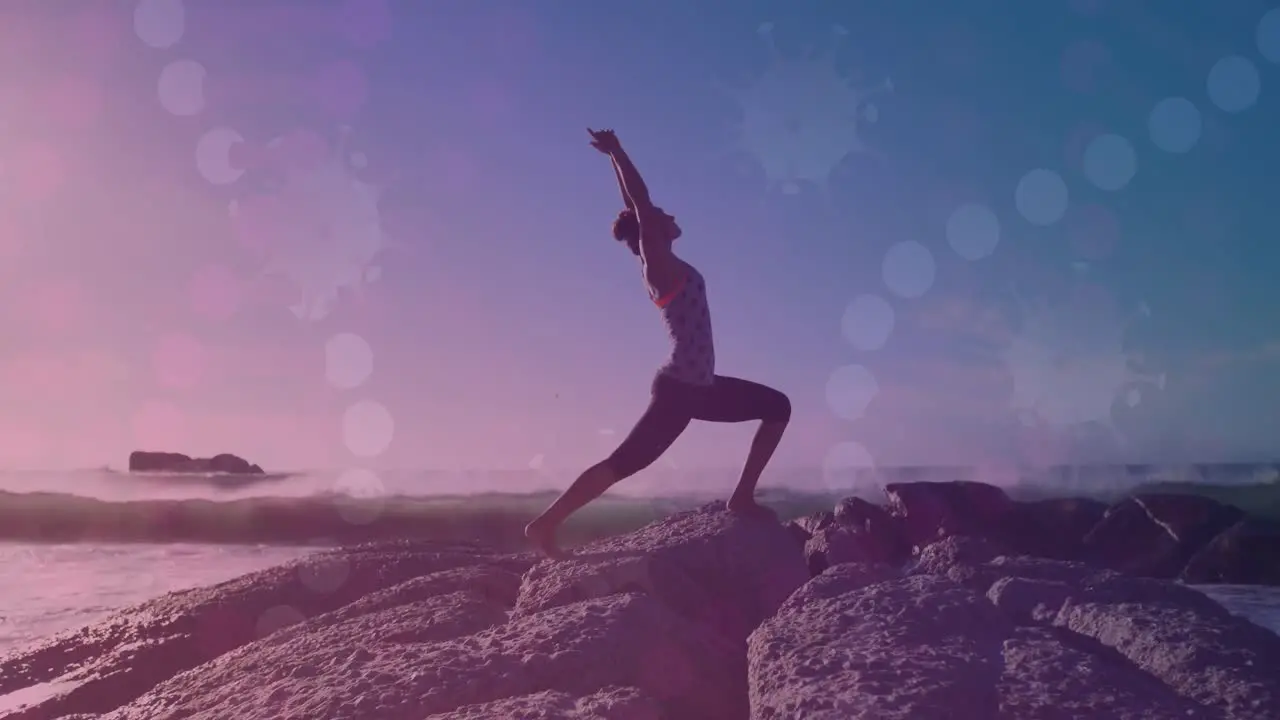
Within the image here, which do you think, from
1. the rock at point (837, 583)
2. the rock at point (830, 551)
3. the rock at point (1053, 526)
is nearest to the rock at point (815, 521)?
the rock at point (830, 551)

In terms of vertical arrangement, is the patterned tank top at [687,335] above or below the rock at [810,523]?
above

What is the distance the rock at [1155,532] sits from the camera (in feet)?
45.6

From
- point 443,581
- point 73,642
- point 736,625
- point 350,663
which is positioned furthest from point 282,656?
point 73,642

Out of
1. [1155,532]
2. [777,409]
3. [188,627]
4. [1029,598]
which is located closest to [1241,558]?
[1155,532]

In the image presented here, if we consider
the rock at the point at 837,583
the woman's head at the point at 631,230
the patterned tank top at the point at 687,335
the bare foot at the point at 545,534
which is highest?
the woman's head at the point at 631,230

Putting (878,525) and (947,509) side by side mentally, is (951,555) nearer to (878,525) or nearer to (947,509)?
(878,525)

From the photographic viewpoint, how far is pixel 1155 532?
14.4m

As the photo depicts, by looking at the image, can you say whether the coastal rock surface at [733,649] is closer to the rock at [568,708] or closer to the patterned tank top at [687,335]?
the rock at [568,708]

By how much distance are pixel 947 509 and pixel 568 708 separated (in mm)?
10536

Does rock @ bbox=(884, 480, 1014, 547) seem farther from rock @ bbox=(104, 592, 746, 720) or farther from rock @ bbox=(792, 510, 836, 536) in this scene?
rock @ bbox=(104, 592, 746, 720)

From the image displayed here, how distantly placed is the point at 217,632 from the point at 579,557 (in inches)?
91.2

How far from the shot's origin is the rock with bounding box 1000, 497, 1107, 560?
13695 millimetres

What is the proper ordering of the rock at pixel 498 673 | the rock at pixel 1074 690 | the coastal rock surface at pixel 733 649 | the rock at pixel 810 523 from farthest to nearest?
1. the rock at pixel 810 523
2. the rock at pixel 498 673
3. the coastal rock surface at pixel 733 649
4. the rock at pixel 1074 690

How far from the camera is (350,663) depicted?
10.8 feet
